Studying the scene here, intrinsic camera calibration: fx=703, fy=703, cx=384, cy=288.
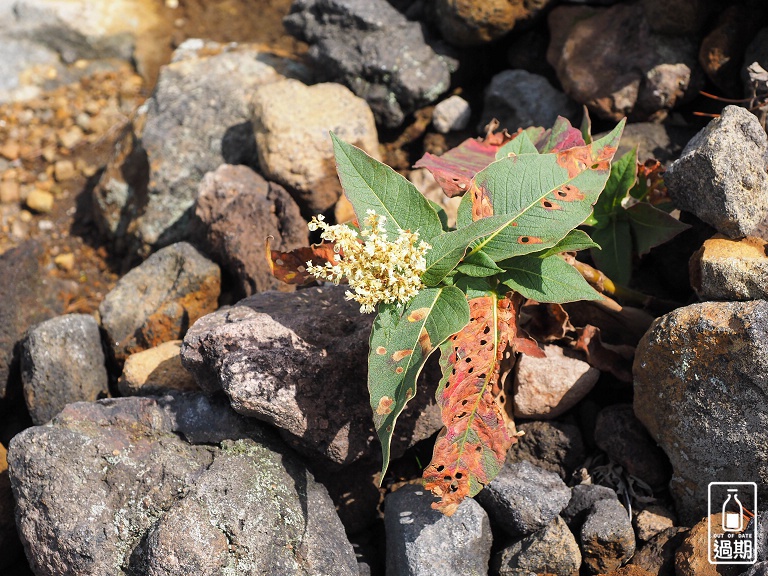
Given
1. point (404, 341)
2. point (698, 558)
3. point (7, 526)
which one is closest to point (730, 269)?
point (698, 558)

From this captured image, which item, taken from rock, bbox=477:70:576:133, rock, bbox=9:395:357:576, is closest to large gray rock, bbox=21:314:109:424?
rock, bbox=9:395:357:576

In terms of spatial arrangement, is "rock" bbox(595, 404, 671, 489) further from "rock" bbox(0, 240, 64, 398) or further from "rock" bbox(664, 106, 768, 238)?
"rock" bbox(0, 240, 64, 398)

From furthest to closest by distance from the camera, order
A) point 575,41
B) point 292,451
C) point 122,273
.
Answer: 1. point 122,273
2. point 575,41
3. point 292,451

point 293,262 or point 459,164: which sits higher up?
point 459,164

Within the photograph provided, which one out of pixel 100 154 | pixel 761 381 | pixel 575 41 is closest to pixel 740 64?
pixel 575 41

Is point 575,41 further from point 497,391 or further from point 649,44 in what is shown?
point 497,391

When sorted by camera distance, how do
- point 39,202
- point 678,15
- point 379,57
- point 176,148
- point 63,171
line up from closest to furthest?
point 678,15 → point 379,57 → point 176,148 → point 39,202 → point 63,171

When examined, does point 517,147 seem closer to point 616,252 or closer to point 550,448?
point 616,252
